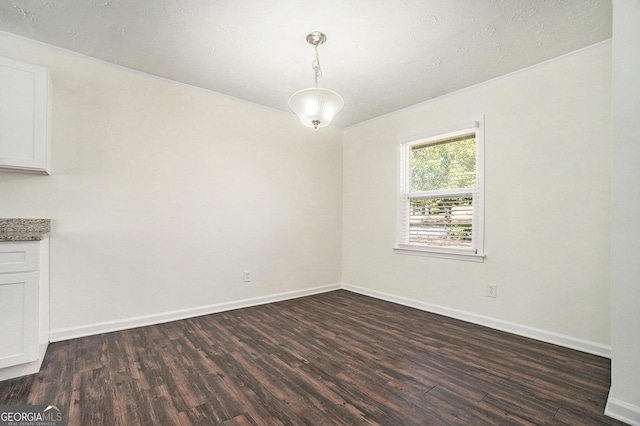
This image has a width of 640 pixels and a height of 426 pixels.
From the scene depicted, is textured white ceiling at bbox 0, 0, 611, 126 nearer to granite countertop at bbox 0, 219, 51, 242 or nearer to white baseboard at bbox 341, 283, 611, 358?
granite countertop at bbox 0, 219, 51, 242

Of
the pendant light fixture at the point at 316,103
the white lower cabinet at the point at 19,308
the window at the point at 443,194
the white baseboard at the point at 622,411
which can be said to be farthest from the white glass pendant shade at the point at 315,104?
the white baseboard at the point at 622,411

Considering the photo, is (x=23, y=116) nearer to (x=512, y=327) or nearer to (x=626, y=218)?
(x=626, y=218)

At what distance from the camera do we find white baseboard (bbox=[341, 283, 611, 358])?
8.50ft

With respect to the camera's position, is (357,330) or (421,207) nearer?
(357,330)

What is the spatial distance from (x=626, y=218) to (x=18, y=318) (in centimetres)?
381

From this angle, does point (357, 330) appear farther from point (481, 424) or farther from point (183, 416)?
point (183, 416)

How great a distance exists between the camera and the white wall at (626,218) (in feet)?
5.56

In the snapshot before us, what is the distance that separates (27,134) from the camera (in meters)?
2.36

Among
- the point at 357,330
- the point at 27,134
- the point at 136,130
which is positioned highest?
the point at 136,130

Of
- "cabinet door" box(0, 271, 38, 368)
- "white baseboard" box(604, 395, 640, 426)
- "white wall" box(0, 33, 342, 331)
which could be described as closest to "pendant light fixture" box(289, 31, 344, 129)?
"white wall" box(0, 33, 342, 331)

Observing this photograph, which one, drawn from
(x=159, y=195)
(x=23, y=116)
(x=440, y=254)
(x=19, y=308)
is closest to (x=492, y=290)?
(x=440, y=254)

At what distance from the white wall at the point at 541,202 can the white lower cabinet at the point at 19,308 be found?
364cm

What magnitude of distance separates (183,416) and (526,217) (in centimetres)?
324

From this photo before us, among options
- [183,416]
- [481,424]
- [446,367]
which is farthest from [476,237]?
[183,416]
